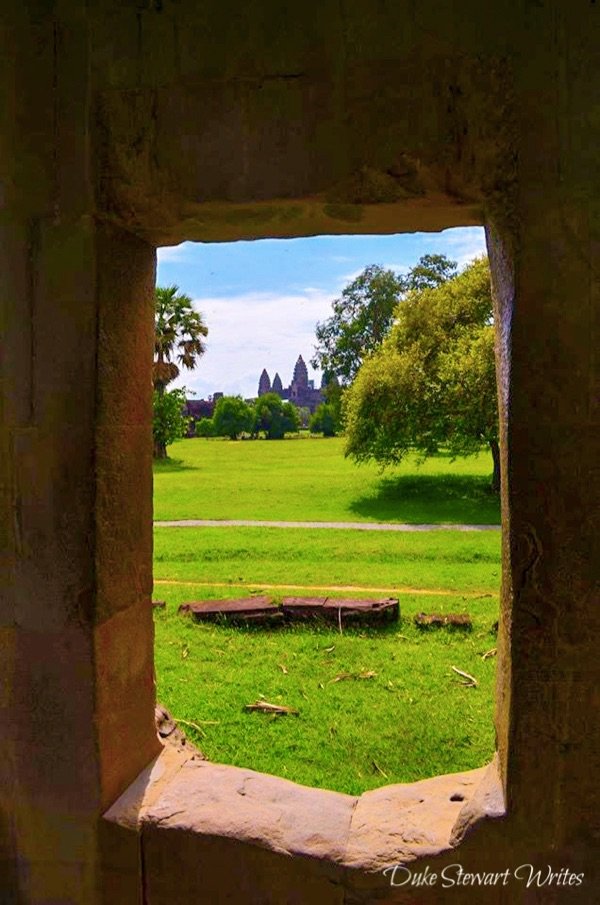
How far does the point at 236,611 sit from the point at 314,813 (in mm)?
4829

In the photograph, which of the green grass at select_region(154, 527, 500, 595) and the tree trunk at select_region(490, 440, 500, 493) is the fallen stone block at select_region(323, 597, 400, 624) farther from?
the tree trunk at select_region(490, 440, 500, 493)

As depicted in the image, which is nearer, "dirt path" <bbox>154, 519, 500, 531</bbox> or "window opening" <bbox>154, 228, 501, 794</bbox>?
"window opening" <bbox>154, 228, 501, 794</bbox>

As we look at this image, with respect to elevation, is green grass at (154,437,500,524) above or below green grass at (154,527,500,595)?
above

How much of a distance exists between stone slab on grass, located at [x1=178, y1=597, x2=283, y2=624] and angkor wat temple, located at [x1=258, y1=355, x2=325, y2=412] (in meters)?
65.7

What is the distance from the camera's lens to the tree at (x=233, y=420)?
4709 centimetres

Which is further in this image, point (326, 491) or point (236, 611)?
point (326, 491)

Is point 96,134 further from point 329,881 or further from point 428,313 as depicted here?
point 428,313

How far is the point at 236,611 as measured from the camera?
6945 mm

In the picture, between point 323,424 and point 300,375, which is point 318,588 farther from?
point 300,375

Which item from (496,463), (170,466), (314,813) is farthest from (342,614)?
(170,466)

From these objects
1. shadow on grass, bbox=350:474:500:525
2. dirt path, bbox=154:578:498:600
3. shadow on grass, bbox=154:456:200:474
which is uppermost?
shadow on grass, bbox=154:456:200:474

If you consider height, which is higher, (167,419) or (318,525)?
(167,419)

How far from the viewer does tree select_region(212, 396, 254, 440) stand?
47.1 meters

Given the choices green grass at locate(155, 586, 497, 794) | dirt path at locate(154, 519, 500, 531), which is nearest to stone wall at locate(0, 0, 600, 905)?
green grass at locate(155, 586, 497, 794)
